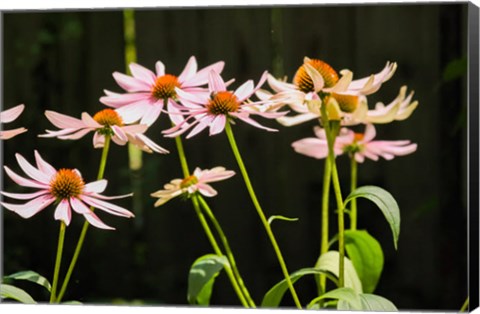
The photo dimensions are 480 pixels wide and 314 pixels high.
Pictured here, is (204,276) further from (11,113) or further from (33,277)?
(11,113)

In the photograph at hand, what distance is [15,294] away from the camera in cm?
228

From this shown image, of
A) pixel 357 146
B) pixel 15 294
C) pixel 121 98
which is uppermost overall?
pixel 121 98

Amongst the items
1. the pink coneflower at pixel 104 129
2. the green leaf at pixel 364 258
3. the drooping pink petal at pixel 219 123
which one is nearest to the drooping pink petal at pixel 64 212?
the pink coneflower at pixel 104 129

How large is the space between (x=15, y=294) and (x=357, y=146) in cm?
80

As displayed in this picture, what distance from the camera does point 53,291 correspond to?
7.37 ft

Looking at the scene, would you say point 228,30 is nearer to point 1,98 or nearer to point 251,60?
point 251,60

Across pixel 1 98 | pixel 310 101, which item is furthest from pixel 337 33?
pixel 1 98

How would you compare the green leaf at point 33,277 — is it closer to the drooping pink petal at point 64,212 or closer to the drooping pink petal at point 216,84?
the drooping pink petal at point 64,212

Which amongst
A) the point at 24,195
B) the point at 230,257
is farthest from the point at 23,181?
the point at 230,257

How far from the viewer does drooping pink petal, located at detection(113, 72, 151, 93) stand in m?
2.19

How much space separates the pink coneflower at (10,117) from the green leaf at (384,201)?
2.49ft

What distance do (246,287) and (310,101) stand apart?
42 centimetres

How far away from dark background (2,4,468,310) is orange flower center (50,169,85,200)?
0.05 metres

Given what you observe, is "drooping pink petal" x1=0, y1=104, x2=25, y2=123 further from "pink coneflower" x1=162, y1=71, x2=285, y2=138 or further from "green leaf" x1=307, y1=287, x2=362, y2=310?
"green leaf" x1=307, y1=287, x2=362, y2=310
